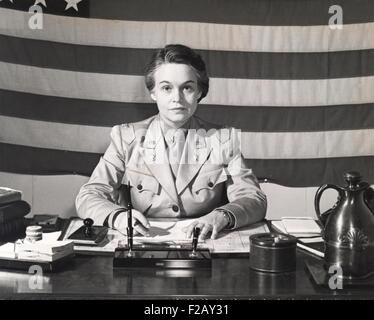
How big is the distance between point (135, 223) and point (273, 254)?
0.65 metres

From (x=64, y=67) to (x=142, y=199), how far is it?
67 cm

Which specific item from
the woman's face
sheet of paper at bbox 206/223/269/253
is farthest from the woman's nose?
sheet of paper at bbox 206/223/269/253

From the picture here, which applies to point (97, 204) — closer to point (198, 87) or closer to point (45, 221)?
point (45, 221)

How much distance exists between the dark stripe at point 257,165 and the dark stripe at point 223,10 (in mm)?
613

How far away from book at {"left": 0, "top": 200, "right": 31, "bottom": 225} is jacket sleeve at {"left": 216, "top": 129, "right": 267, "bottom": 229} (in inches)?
32.9

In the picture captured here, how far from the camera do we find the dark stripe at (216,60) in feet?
→ 8.58

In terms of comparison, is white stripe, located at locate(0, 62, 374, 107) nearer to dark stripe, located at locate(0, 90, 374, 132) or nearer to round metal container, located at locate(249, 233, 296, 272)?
dark stripe, located at locate(0, 90, 374, 132)

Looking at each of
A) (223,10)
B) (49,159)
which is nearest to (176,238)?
(49,159)

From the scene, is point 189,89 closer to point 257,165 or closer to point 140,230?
point 257,165

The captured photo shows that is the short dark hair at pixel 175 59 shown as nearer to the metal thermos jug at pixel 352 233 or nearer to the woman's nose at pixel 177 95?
the woman's nose at pixel 177 95

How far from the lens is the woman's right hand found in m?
2.27
